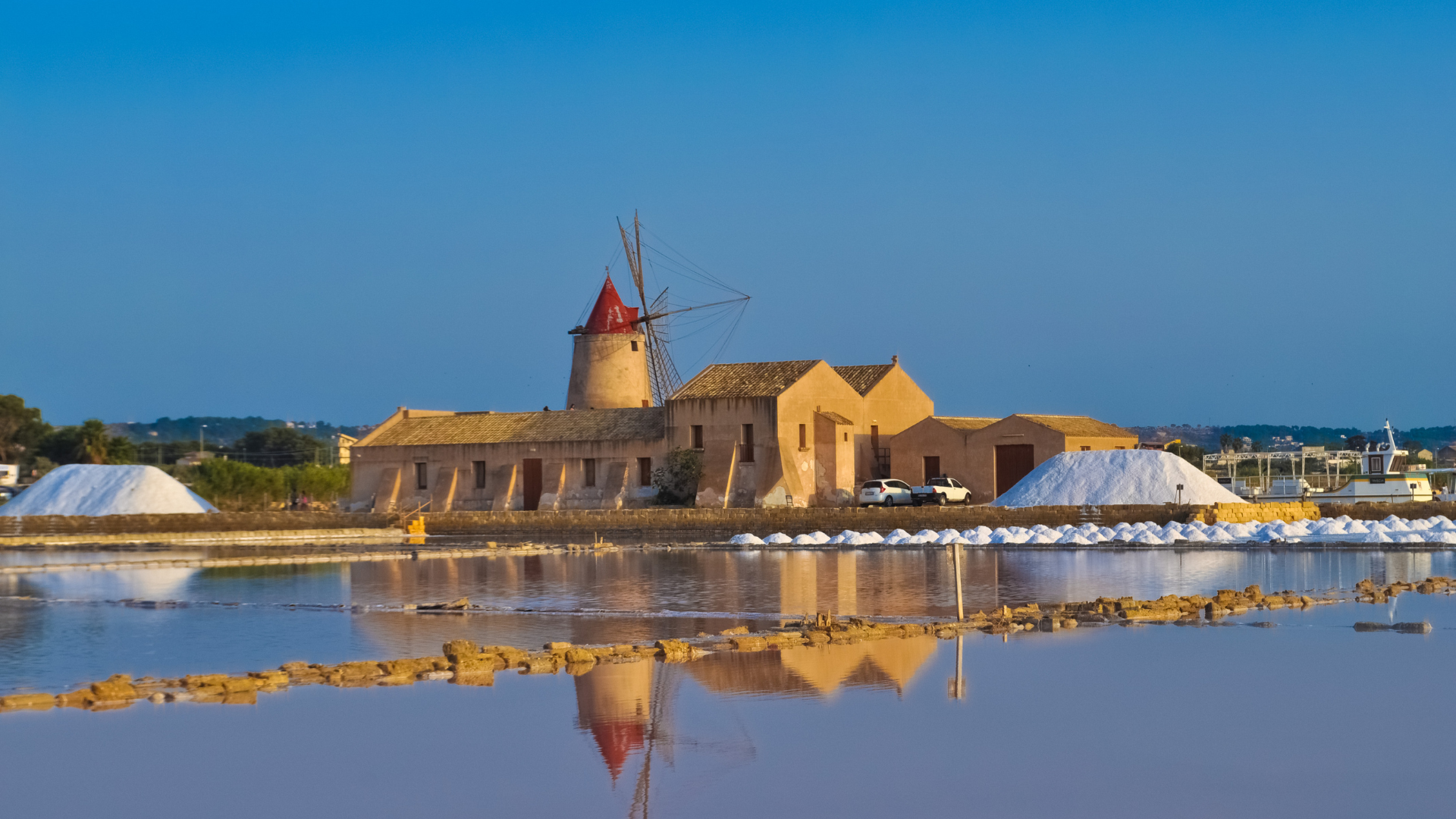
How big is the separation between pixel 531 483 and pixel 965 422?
32.5 feet

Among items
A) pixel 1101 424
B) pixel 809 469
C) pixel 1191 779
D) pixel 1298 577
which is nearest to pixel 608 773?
pixel 1191 779

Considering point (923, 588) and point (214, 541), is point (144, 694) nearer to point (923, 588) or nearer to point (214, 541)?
point (923, 588)

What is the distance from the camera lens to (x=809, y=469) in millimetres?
32031

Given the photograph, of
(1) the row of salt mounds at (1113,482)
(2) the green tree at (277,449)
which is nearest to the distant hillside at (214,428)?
(2) the green tree at (277,449)

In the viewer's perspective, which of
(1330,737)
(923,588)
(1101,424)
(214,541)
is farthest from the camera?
(1101,424)

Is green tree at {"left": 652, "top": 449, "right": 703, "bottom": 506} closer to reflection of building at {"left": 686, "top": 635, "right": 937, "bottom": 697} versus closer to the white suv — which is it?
the white suv

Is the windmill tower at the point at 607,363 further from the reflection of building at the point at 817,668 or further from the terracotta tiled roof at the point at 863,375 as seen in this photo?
the reflection of building at the point at 817,668

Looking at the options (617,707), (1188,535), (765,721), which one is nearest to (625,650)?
(617,707)

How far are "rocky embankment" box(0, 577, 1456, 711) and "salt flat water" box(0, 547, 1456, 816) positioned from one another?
0.75 feet

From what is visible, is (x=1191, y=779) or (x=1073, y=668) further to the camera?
(x=1073, y=668)

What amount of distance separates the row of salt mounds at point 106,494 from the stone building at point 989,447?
54.9 ft

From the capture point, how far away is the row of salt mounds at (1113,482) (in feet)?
89.9

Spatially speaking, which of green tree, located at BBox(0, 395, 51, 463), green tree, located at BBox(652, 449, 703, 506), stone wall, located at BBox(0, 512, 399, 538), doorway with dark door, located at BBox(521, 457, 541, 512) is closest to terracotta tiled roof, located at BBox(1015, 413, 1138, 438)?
green tree, located at BBox(652, 449, 703, 506)

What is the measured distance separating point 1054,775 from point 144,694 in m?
5.18
